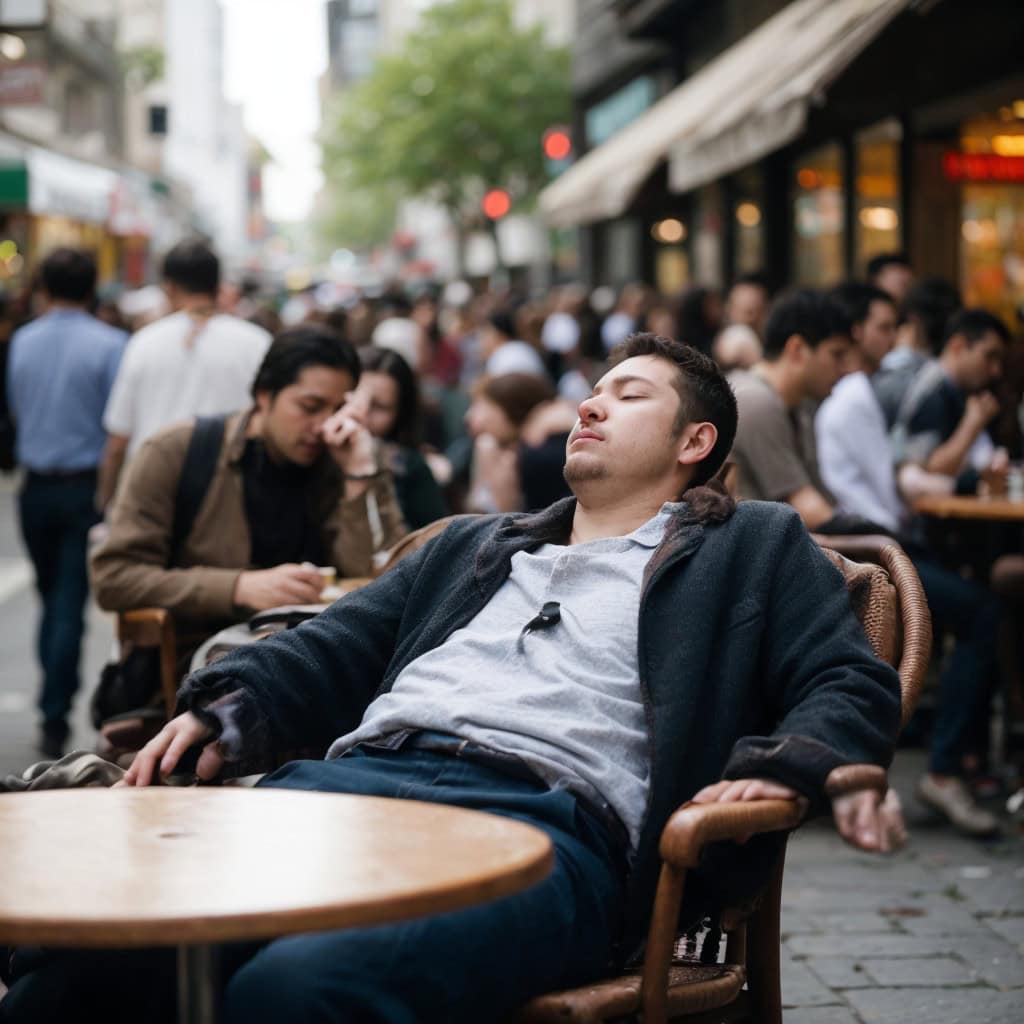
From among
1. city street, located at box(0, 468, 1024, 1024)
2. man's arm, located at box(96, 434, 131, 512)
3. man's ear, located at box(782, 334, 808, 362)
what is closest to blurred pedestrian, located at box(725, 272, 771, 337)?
city street, located at box(0, 468, 1024, 1024)

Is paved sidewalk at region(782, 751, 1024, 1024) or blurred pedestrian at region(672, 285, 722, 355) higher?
blurred pedestrian at region(672, 285, 722, 355)

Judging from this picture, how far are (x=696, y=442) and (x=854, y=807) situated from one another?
3.09ft

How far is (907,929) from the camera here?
17.5 feet

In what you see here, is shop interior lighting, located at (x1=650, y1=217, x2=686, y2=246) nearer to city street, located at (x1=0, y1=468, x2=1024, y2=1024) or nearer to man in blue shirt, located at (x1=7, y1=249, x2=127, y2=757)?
man in blue shirt, located at (x1=7, y1=249, x2=127, y2=757)

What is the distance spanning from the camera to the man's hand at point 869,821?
2.75 meters

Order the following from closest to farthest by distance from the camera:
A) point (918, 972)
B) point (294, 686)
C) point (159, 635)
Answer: point (294, 686)
point (918, 972)
point (159, 635)

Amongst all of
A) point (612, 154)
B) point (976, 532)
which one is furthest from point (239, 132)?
point (976, 532)

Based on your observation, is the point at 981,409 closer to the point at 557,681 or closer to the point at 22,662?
the point at 557,681

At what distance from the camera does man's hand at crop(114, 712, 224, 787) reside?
10.6 ft

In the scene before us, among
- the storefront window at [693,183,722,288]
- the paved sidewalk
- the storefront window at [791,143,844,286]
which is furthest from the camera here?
the storefront window at [693,183,722,288]

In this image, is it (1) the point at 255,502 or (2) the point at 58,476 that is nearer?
(1) the point at 255,502

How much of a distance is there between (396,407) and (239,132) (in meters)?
144

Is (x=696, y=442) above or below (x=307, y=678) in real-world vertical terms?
above

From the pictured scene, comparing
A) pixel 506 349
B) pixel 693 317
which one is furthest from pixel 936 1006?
pixel 506 349
